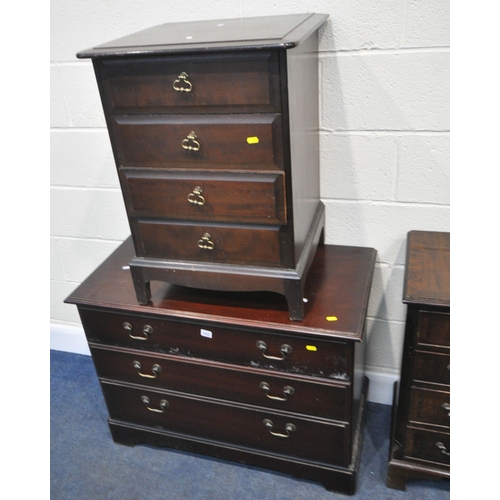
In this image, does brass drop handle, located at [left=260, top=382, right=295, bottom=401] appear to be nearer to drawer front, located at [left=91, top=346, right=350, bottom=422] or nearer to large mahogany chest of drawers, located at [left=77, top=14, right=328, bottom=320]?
drawer front, located at [left=91, top=346, right=350, bottom=422]

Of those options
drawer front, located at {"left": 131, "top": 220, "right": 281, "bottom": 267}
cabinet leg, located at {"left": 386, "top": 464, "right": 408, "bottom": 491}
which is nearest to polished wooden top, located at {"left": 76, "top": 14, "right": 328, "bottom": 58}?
drawer front, located at {"left": 131, "top": 220, "right": 281, "bottom": 267}

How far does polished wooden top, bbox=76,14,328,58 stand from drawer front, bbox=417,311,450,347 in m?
0.77

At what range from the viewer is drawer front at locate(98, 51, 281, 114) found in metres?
1.08

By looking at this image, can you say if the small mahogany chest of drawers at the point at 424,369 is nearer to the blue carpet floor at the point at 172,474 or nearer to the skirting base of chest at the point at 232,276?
the blue carpet floor at the point at 172,474

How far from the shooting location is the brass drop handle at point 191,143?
119 centimetres

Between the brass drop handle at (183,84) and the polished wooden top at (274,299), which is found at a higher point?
the brass drop handle at (183,84)

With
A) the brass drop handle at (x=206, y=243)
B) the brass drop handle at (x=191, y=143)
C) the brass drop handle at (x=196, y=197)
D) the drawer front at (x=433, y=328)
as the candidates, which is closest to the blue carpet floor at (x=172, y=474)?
the drawer front at (x=433, y=328)

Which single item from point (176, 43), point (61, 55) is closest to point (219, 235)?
point (176, 43)

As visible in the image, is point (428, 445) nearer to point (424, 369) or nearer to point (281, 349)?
point (424, 369)

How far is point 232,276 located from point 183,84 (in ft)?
1.70

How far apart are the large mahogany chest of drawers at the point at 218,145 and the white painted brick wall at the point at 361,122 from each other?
0.12 m

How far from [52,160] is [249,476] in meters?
1.41

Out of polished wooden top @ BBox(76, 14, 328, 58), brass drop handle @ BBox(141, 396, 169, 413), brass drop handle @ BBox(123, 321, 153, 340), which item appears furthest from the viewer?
brass drop handle @ BBox(141, 396, 169, 413)

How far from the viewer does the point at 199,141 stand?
1191mm
